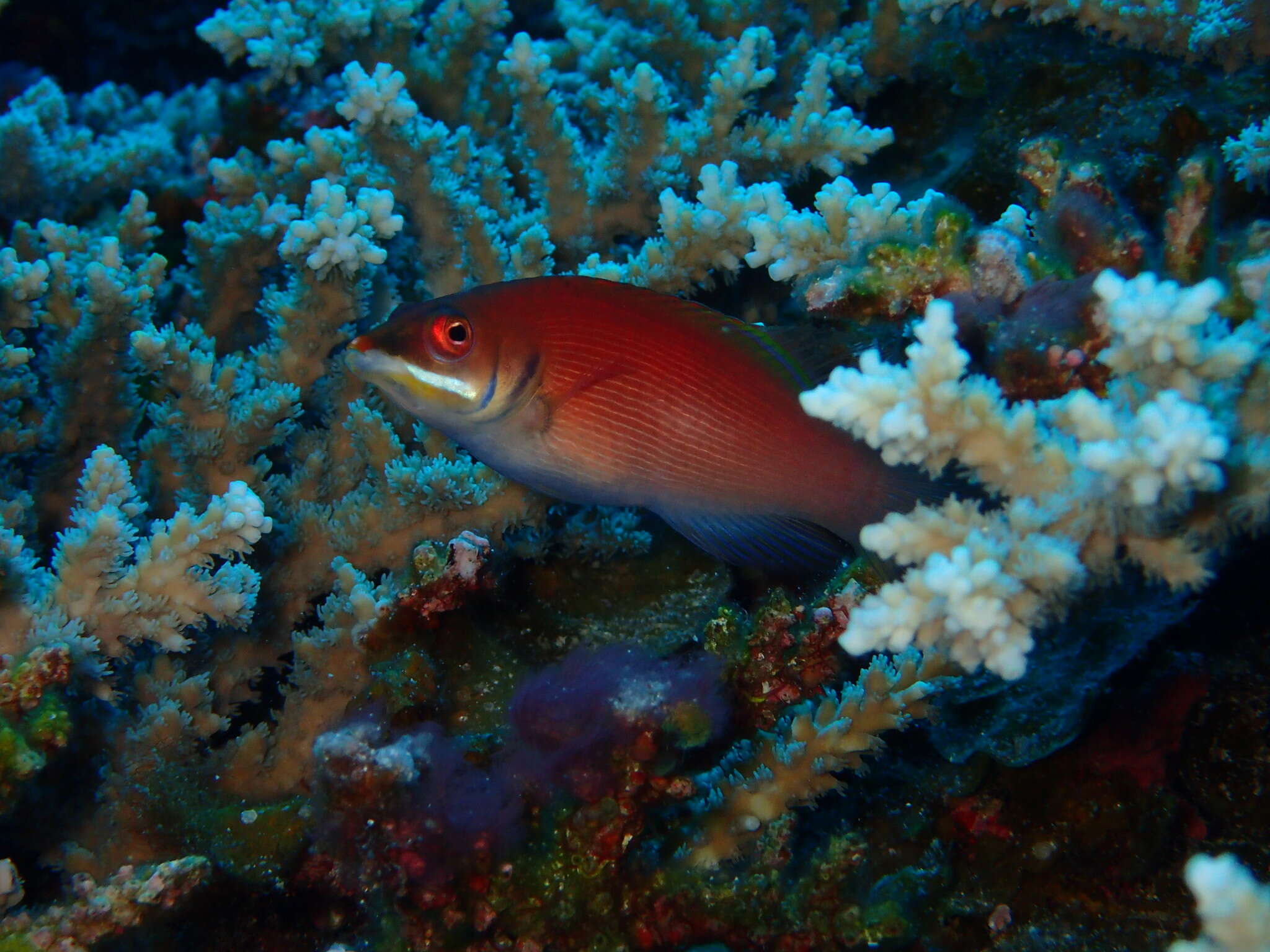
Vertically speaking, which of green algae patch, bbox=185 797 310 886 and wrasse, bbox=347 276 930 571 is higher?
wrasse, bbox=347 276 930 571

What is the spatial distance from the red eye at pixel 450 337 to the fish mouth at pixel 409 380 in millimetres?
67

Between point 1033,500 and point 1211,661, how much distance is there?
1362 millimetres

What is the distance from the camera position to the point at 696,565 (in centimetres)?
340

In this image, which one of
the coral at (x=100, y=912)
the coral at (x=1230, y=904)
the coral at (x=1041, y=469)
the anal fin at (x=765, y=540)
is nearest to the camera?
the coral at (x=1230, y=904)

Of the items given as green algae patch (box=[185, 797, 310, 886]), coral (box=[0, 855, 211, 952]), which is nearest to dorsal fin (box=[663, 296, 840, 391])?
green algae patch (box=[185, 797, 310, 886])

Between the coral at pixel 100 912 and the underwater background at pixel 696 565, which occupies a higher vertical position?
the underwater background at pixel 696 565

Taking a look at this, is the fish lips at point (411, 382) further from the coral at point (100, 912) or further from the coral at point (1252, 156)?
the coral at point (1252, 156)

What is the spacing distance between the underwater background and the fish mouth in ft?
1.65

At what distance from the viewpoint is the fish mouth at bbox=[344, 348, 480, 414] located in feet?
8.02

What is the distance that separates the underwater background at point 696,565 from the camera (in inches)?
67.2

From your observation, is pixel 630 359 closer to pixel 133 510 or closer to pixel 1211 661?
pixel 133 510

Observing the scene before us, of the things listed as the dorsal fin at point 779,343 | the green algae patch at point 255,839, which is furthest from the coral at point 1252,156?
the green algae patch at point 255,839

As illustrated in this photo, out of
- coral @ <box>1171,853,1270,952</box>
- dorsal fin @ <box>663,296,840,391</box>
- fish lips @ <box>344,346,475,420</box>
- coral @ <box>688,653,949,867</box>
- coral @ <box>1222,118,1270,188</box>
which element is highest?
coral @ <box>1222,118,1270,188</box>

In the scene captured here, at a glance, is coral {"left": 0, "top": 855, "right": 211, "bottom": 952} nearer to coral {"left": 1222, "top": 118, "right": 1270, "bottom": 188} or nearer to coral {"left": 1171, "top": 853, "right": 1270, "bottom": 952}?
coral {"left": 1171, "top": 853, "right": 1270, "bottom": 952}
